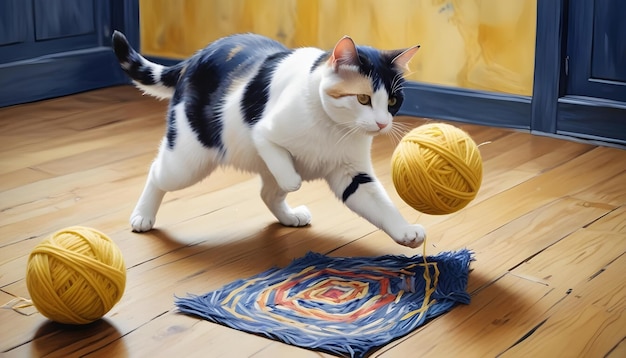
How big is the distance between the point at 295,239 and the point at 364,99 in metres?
→ 0.48

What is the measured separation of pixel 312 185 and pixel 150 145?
71 cm

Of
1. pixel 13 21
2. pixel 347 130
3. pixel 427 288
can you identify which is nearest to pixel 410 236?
pixel 427 288

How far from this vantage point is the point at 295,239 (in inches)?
86.6

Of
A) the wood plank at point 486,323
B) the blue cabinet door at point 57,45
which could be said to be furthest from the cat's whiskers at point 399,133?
the blue cabinet door at point 57,45

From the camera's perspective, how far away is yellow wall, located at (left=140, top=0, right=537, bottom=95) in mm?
3105

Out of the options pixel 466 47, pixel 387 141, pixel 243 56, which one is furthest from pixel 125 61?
pixel 466 47

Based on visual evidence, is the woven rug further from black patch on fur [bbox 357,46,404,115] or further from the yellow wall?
the yellow wall

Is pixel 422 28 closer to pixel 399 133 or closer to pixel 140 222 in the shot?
pixel 399 133

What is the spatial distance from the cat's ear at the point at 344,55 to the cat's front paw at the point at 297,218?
20.8 inches

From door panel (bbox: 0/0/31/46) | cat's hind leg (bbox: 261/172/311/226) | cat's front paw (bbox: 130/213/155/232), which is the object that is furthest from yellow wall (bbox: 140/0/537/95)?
cat's front paw (bbox: 130/213/155/232)

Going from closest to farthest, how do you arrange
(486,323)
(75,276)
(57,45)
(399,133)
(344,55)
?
(75,276) → (486,323) → (344,55) → (399,133) → (57,45)

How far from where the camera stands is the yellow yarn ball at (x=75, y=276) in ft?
5.30

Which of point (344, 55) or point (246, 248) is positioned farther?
point (246, 248)

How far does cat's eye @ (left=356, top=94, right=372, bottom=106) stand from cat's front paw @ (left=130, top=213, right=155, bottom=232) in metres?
0.68
